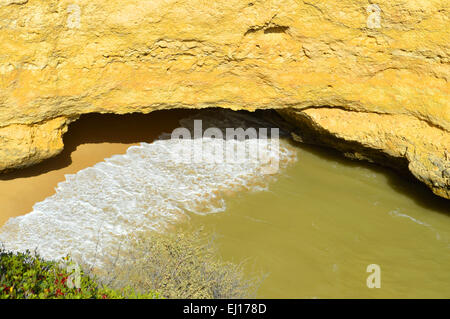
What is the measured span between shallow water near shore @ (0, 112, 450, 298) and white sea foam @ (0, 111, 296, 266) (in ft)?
0.05

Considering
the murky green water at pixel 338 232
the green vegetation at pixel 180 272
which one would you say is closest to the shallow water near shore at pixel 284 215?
the murky green water at pixel 338 232

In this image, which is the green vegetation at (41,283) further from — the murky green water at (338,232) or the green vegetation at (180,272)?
the murky green water at (338,232)

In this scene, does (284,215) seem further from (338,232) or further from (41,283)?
(41,283)

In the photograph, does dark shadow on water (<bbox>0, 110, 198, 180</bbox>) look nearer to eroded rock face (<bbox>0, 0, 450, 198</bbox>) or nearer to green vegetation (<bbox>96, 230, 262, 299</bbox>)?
eroded rock face (<bbox>0, 0, 450, 198</bbox>)

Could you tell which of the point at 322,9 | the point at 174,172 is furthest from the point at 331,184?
the point at 322,9

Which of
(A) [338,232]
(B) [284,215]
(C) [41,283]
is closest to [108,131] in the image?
(B) [284,215]

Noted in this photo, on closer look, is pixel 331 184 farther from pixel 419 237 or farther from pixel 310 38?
pixel 310 38

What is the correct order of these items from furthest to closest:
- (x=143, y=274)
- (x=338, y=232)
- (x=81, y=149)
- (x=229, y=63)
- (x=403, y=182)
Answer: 1. (x=403, y=182)
2. (x=81, y=149)
3. (x=338, y=232)
4. (x=229, y=63)
5. (x=143, y=274)

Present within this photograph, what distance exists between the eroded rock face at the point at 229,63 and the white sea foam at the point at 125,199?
75cm

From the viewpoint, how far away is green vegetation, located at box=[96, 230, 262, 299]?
4.52m

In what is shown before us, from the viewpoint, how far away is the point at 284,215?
600 centimetres

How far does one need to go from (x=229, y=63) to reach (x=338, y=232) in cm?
248

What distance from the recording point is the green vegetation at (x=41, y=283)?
143 inches

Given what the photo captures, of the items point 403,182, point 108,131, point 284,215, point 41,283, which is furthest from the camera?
point 108,131
